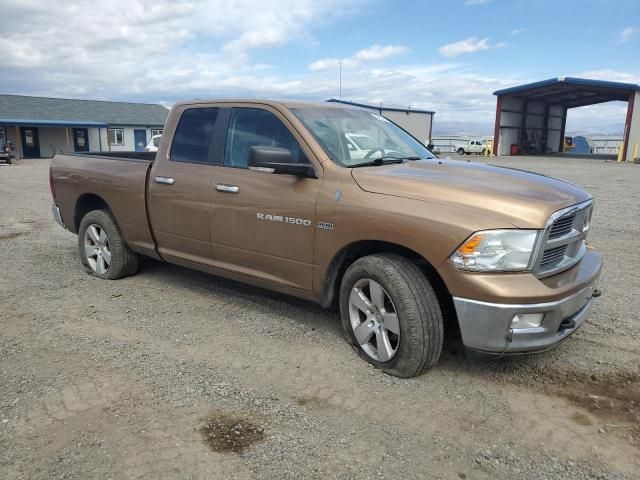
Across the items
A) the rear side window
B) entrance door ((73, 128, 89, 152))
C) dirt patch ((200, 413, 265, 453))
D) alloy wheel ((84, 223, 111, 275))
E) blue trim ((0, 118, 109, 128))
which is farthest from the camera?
entrance door ((73, 128, 89, 152))

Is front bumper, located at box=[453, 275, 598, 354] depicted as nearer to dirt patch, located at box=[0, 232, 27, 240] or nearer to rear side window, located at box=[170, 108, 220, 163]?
rear side window, located at box=[170, 108, 220, 163]

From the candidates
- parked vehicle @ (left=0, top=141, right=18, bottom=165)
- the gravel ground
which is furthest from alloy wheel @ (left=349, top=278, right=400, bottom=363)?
parked vehicle @ (left=0, top=141, right=18, bottom=165)

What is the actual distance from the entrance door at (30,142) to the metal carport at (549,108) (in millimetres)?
35195

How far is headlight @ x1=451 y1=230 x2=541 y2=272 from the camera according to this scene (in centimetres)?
307

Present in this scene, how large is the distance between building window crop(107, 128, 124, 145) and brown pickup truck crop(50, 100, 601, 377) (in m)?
39.2

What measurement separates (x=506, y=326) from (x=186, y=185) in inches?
116

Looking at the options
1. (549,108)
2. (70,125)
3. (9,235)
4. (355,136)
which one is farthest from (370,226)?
(549,108)

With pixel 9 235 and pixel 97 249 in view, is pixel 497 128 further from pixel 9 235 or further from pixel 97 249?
pixel 97 249

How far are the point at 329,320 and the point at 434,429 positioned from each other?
1.77 meters

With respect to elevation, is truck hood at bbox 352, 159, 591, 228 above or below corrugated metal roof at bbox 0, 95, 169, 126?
below

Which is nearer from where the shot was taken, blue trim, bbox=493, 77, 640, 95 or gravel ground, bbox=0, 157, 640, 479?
gravel ground, bbox=0, 157, 640, 479

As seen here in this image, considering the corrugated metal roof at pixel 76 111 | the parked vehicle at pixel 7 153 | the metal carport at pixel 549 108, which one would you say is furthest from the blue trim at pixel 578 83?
the parked vehicle at pixel 7 153

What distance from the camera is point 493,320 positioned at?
121 inches

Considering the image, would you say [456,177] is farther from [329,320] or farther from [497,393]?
[329,320]
